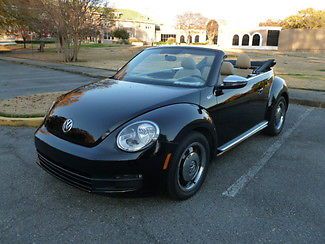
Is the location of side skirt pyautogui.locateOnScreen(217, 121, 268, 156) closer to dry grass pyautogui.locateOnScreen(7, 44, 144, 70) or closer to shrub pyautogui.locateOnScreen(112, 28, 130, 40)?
dry grass pyautogui.locateOnScreen(7, 44, 144, 70)

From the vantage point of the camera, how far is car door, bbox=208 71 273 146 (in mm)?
3572

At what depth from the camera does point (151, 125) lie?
8.97 feet

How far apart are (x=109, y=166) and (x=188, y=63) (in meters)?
1.96

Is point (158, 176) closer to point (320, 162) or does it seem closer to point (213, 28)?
point (320, 162)

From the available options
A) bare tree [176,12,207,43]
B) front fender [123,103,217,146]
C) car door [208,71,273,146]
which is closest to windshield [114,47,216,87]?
car door [208,71,273,146]

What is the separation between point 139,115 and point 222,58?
→ 5.33 ft

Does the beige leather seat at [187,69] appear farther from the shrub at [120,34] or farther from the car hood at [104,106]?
the shrub at [120,34]

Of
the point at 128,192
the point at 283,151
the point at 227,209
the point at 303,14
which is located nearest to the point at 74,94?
the point at 128,192

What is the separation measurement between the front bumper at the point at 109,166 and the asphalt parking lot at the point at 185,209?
214 millimetres

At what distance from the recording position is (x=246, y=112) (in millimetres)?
4199

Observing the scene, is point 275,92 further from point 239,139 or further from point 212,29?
point 212,29

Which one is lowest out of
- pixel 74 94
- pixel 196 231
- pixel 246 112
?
pixel 196 231

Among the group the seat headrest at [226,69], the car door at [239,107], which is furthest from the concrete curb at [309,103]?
the seat headrest at [226,69]

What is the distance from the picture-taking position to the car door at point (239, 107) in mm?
3572
